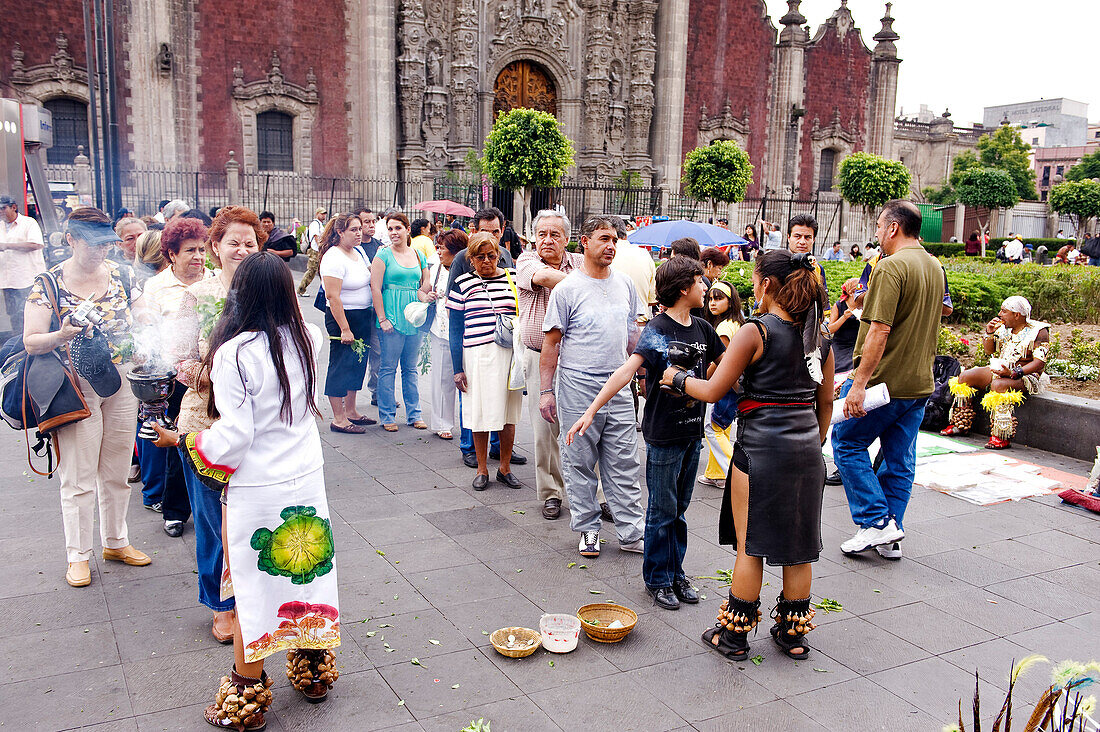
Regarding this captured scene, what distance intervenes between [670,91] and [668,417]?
81.4 ft

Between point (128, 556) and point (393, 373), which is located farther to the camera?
point (393, 373)

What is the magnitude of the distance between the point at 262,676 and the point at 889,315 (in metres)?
3.76

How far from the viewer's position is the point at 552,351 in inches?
201

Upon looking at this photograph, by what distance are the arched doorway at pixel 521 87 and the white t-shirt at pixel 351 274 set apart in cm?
1894

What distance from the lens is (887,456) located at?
5207 mm

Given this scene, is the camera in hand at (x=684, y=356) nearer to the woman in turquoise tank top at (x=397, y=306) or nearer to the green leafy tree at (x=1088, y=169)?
the woman in turquoise tank top at (x=397, y=306)

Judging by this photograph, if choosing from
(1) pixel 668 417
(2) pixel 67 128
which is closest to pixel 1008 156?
(2) pixel 67 128

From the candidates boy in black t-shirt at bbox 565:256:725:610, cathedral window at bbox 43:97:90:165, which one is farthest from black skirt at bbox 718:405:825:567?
cathedral window at bbox 43:97:90:165

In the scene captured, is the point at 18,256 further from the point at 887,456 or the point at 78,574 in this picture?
the point at 887,456

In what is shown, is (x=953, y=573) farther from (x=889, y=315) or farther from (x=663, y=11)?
(x=663, y=11)

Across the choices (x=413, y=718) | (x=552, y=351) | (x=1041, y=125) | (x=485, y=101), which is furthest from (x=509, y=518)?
(x=1041, y=125)

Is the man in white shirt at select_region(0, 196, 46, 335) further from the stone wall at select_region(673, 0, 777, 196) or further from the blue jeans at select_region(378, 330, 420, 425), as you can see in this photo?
the stone wall at select_region(673, 0, 777, 196)

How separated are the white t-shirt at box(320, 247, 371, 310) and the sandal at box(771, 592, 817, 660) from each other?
4.92 metres

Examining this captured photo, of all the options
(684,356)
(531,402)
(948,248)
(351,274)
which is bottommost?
(531,402)
